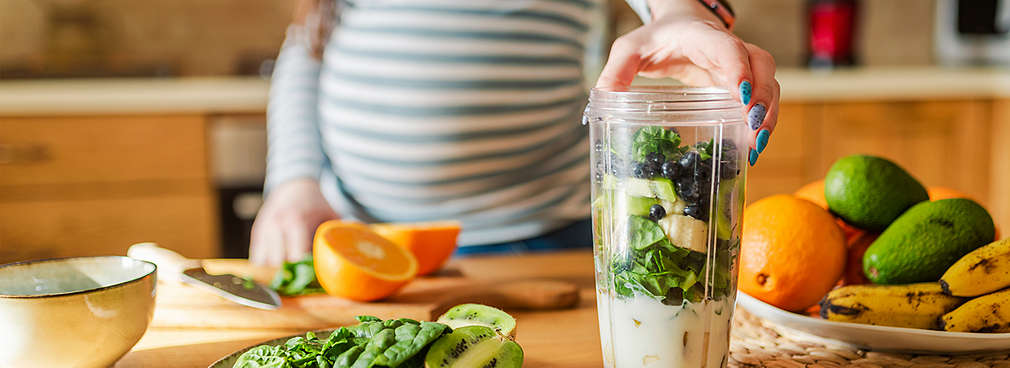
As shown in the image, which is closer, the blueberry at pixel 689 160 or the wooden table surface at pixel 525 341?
the blueberry at pixel 689 160

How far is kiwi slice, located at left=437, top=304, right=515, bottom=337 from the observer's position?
0.53m

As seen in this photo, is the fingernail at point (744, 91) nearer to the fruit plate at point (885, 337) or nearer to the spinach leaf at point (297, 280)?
the fruit plate at point (885, 337)

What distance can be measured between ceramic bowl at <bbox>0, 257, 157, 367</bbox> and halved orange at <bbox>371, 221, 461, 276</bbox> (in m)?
0.28

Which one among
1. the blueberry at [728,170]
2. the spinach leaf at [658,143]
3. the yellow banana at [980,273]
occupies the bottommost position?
the yellow banana at [980,273]

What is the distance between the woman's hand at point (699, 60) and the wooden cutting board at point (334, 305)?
0.25 metres

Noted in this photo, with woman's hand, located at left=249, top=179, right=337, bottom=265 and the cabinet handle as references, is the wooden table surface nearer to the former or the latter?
woman's hand, located at left=249, top=179, right=337, bottom=265

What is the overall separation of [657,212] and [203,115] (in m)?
1.82

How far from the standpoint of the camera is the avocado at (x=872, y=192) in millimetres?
589

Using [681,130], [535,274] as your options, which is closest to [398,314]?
[535,274]

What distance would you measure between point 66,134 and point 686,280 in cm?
200

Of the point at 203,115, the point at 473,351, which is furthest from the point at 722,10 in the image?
the point at 203,115

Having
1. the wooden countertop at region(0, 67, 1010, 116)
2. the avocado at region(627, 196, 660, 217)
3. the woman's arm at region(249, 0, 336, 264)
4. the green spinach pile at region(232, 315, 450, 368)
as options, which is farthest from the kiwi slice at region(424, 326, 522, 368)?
the wooden countertop at region(0, 67, 1010, 116)

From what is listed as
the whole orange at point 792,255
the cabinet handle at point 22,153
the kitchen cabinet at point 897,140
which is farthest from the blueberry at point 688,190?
the cabinet handle at point 22,153

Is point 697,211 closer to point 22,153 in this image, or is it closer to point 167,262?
point 167,262
